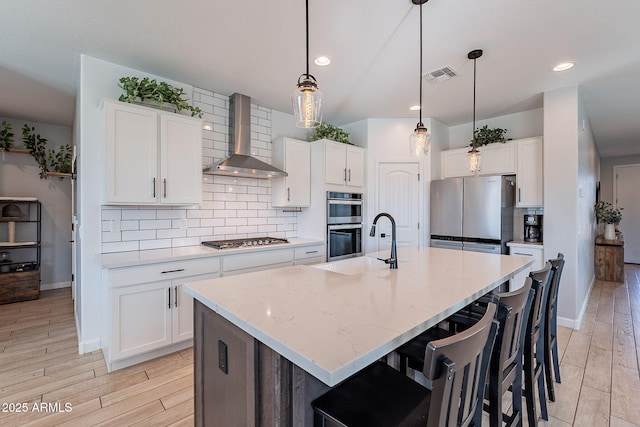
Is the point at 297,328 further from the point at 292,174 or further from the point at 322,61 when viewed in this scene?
the point at 292,174

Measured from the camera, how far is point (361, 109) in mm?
3984

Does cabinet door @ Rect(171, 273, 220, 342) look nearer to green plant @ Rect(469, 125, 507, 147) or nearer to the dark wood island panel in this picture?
the dark wood island panel

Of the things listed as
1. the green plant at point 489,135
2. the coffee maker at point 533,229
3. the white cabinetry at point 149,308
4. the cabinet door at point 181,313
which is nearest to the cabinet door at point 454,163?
the green plant at point 489,135

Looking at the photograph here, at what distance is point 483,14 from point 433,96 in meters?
1.49

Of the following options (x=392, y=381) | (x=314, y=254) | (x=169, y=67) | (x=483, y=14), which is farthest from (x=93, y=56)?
(x=392, y=381)

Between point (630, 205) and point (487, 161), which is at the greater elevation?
point (487, 161)

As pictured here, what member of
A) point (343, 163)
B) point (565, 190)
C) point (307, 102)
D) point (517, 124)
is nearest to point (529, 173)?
point (565, 190)

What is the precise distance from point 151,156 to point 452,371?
9.26ft

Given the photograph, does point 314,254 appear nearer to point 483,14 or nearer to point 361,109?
point 361,109

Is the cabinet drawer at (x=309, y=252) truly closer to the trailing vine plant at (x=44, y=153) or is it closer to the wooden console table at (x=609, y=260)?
the trailing vine plant at (x=44, y=153)

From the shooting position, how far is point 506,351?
1192 mm

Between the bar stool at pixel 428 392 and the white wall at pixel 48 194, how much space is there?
563cm

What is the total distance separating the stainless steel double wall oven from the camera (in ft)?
12.7

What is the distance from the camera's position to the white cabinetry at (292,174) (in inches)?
149
